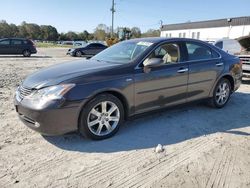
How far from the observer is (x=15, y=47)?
22.4m

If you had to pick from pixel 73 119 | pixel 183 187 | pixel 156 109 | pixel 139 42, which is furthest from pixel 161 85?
pixel 183 187

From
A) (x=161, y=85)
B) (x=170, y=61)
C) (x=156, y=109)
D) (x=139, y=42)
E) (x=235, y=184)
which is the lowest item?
(x=235, y=184)

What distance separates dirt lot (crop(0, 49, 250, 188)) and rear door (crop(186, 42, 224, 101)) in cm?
65

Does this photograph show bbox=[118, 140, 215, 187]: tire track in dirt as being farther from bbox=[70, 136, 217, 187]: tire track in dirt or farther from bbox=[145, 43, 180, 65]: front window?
bbox=[145, 43, 180, 65]: front window

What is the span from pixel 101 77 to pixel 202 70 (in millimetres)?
2395

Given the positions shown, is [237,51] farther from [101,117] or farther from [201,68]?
[101,117]

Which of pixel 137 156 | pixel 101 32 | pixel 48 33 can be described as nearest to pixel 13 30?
pixel 48 33

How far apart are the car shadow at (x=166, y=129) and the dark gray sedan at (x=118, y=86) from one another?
0.74ft

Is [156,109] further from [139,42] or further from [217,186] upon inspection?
[217,186]

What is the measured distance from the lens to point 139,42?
527cm

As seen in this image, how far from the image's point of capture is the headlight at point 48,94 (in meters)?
3.80

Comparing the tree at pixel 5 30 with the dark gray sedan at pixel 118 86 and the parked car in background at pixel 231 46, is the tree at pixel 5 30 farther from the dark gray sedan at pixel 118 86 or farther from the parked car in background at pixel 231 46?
the dark gray sedan at pixel 118 86

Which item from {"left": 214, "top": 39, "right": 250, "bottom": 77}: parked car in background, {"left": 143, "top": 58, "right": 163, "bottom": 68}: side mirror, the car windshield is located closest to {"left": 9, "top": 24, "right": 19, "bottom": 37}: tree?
{"left": 214, "top": 39, "right": 250, "bottom": 77}: parked car in background

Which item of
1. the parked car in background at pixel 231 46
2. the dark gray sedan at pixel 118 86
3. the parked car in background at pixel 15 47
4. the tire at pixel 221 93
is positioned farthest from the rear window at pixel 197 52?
the parked car in background at pixel 15 47
